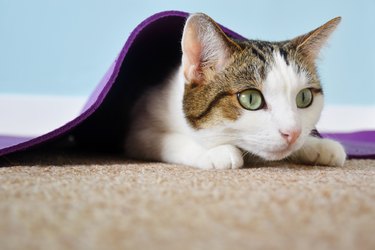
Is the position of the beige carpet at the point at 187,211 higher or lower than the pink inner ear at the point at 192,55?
lower

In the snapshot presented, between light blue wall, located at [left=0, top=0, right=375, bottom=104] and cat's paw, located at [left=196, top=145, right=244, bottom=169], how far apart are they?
1502mm

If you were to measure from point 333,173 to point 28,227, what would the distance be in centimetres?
70

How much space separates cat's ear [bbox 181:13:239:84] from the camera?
1.07 meters

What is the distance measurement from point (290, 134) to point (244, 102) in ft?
0.52

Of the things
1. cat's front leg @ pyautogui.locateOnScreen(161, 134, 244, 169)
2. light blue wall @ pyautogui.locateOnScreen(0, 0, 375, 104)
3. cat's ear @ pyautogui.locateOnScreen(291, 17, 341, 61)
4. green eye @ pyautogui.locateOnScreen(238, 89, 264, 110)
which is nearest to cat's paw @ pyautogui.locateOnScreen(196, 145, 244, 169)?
cat's front leg @ pyautogui.locateOnScreen(161, 134, 244, 169)

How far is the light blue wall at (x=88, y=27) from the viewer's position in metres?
2.32

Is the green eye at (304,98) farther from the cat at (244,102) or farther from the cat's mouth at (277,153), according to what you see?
the cat's mouth at (277,153)

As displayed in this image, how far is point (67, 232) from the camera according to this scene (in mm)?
496

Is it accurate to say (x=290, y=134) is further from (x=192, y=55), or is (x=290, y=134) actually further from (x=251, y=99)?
(x=192, y=55)

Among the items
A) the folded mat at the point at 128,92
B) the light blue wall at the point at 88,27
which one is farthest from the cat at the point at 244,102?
the light blue wall at the point at 88,27

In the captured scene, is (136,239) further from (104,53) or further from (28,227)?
(104,53)

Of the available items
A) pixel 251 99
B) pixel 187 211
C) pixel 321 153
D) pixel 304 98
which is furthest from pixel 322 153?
pixel 187 211

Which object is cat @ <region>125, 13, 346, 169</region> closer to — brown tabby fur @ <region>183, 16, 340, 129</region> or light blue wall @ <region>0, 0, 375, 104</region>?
brown tabby fur @ <region>183, 16, 340, 129</region>

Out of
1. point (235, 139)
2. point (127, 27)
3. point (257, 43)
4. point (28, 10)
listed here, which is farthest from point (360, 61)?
point (28, 10)
